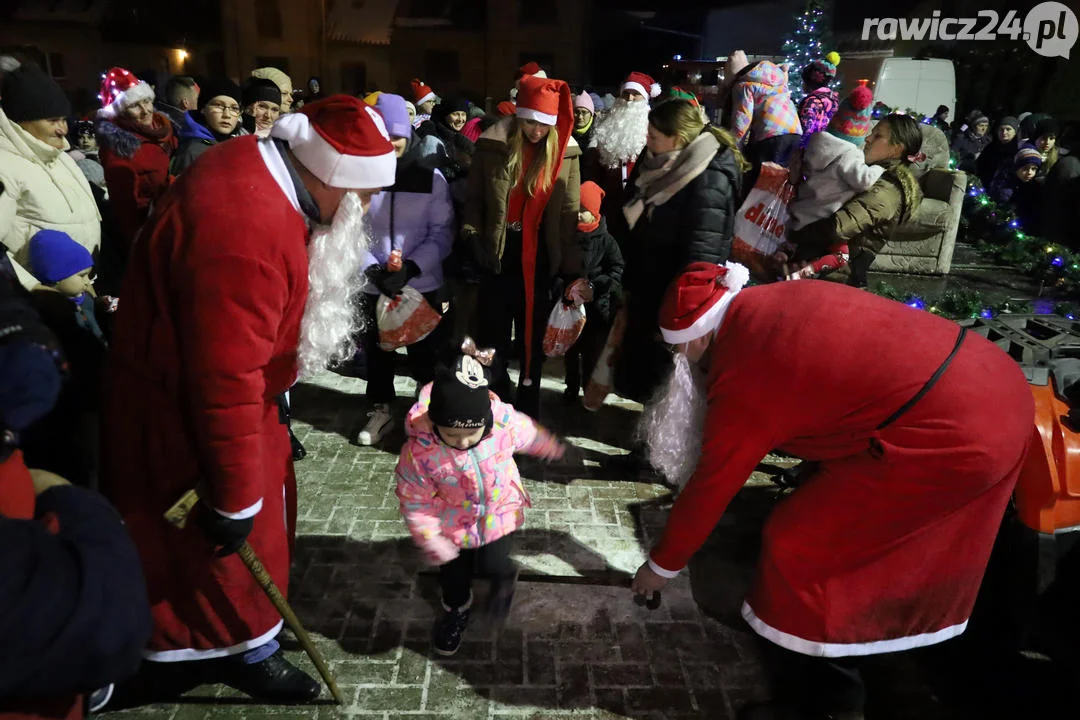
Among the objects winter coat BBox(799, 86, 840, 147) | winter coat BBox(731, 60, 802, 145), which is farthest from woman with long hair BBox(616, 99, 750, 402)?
winter coat BBox(799, 86, 840, 147)

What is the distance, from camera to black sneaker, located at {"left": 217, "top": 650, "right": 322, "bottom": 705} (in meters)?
2.82

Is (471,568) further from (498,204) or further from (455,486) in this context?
(498,204)

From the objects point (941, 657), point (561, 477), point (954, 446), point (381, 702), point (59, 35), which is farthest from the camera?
point (59, 35)

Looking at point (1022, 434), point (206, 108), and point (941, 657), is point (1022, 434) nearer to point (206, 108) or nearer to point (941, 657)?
point (941, 657)

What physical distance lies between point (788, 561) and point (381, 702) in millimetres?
1800

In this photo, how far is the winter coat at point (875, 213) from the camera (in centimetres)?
Answer: 446

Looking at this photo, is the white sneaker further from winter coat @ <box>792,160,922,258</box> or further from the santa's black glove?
winter coat @ <box>792,160,922,258</box>

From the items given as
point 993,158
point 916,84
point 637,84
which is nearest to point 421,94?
point 637,84

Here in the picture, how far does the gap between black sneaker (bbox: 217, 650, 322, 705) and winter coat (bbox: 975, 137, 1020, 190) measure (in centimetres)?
1327

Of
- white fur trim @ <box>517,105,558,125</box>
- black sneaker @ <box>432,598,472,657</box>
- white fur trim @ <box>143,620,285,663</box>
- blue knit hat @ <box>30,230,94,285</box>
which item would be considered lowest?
black sneaker @ <box>432,598,472,657</box>

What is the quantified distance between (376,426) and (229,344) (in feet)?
10.0

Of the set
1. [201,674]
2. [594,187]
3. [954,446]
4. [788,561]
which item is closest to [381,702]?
[201,674]

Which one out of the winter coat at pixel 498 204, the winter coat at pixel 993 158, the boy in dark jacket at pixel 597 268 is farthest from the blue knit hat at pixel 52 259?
the winter coat at pixel 993 158

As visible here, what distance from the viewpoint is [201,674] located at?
296 cm
